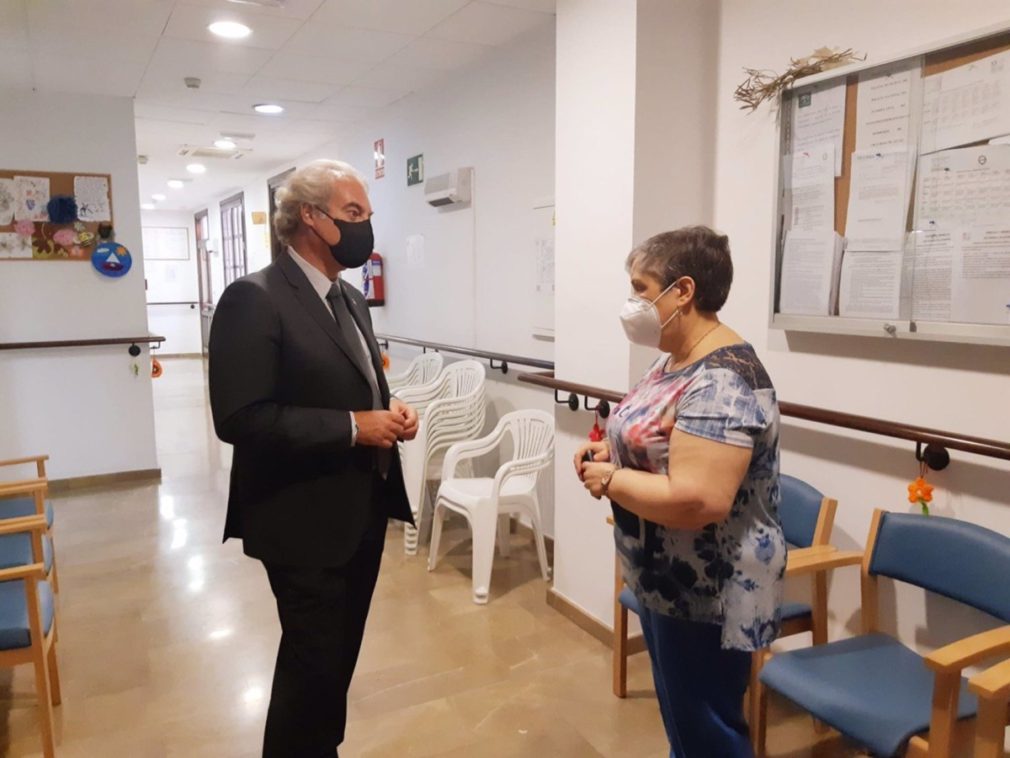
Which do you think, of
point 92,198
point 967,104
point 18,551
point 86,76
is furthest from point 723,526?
point 92,198

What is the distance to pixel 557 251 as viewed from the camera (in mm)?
2922

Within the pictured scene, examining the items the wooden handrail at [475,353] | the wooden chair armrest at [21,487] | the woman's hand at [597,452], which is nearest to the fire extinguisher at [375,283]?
the wooden handrail at [475,353]

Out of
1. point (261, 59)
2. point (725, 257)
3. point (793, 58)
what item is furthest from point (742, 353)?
point (261, 59)

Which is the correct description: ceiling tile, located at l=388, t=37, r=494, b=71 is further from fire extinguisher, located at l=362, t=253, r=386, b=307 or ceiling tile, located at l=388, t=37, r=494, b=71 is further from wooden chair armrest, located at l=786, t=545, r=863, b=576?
wooden chair armrest, located at l=786, t=545, r=863, b=576

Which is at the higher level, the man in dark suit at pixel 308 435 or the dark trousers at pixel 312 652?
the man in dark suit at pixel 308 435

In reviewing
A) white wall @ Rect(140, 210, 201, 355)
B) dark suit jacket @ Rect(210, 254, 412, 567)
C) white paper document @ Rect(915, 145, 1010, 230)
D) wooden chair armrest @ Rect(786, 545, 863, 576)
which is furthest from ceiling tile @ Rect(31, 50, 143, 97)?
white wall @ Rect(140, 210, 201, 355)

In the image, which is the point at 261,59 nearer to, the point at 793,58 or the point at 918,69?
the point at 793,58

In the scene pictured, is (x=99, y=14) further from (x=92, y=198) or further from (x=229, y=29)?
(x=92, y=198)

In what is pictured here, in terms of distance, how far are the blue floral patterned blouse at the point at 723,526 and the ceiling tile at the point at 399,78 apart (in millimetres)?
3503

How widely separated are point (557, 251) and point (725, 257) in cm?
150

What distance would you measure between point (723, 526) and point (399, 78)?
154 inches

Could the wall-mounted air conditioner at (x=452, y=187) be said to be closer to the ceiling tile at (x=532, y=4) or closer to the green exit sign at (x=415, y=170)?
the green exit sign at (x=415, y=170)

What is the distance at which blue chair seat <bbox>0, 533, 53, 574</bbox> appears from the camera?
8.05 ft

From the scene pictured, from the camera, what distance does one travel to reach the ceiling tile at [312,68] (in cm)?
407
